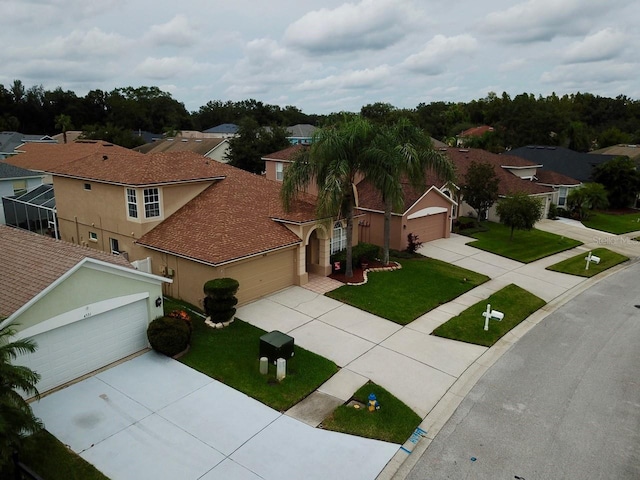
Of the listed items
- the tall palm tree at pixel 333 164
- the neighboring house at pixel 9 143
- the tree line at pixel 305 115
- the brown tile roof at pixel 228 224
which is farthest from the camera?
the tree line at pixel 305 115

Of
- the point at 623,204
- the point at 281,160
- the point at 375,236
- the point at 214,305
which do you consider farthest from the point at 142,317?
the point at 623,204

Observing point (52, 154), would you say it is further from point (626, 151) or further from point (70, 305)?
point (626, 151)

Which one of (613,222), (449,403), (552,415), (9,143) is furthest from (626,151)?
(9,143)

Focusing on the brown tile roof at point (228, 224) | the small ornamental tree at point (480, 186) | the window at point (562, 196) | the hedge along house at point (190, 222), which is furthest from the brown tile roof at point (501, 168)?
the hedge along house at point (190, 222)

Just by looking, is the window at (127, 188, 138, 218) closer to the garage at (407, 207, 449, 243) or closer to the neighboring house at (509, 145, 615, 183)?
the garage at (407, 207, 449, 243)

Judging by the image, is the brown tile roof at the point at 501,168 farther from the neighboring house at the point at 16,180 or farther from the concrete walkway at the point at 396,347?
the neighboring house at the point at 16,180

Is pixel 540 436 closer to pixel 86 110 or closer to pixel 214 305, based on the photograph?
pixel 214 305
